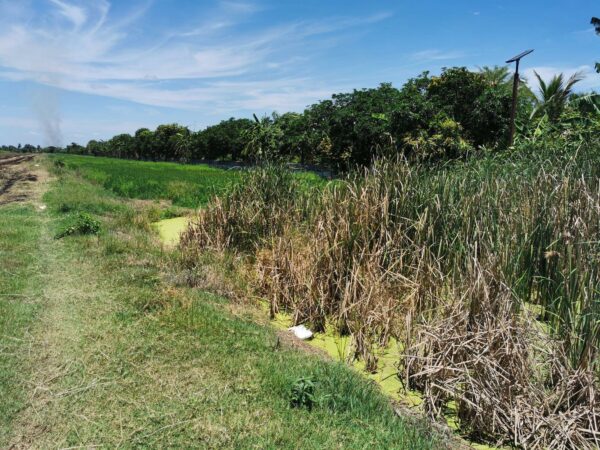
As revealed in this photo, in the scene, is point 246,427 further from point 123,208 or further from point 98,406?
point 123,208

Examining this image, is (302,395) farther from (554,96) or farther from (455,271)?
(554,96)

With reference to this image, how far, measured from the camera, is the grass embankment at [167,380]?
3.06 m

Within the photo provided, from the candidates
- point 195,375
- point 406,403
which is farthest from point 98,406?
point 406,403

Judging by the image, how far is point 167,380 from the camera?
369 centimetres

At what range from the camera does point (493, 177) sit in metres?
6.37

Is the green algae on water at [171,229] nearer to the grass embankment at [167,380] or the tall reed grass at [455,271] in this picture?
the tall reed grass at [455,271]

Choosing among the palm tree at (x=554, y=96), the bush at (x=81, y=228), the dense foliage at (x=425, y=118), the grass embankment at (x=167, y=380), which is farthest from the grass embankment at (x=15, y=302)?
the palm tree at (x=554, y=96)

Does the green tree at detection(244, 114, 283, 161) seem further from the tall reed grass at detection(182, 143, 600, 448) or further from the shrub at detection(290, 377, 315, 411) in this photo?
the shrub at detection(290, 377, 315, 411)

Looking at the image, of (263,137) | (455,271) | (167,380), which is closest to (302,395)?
(167,380)

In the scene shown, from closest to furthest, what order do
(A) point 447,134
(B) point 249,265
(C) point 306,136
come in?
(B) point 249,265, (A) point 447,134, (C) point 306,136

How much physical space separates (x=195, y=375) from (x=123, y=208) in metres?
11.0

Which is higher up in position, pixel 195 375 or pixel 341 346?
pixel 195 375

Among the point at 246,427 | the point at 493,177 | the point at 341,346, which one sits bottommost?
the point at 341,346

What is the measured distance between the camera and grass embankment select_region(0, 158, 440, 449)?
306 cm
